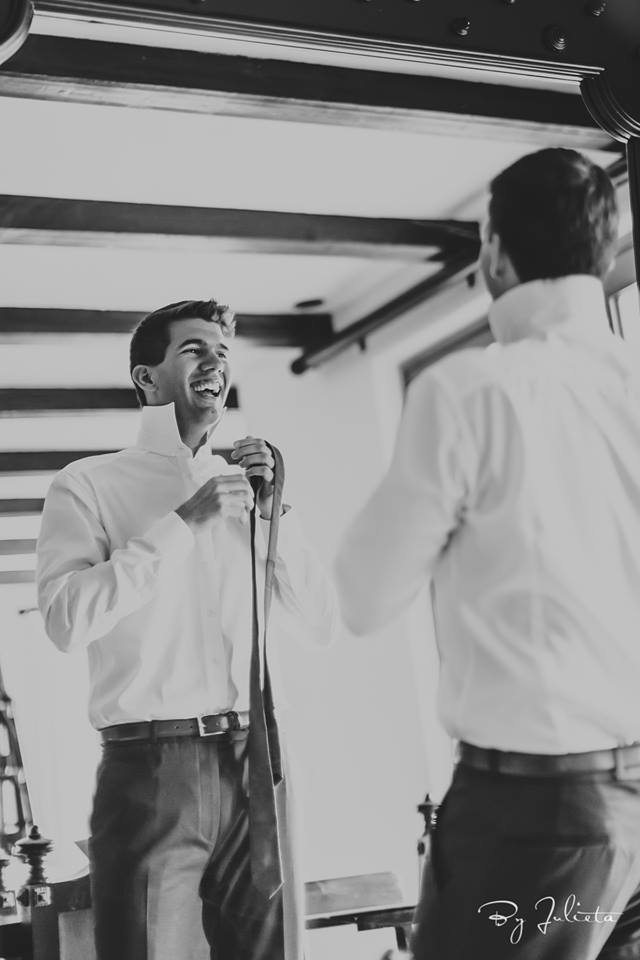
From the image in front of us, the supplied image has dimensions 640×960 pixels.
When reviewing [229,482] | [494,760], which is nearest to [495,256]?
[229,482]

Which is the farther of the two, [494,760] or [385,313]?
[385,313]

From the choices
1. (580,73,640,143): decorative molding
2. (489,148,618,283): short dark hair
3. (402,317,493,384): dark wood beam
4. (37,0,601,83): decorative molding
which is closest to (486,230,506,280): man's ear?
(489,148,618,283): short dark hair

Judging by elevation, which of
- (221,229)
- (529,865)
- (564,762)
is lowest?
(529,865)

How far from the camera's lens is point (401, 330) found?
5.58ft

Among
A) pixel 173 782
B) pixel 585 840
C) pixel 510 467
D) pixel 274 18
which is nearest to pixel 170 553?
pixel 173 782

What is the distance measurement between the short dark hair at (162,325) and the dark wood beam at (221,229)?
106 millimetres

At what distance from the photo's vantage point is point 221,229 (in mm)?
1660

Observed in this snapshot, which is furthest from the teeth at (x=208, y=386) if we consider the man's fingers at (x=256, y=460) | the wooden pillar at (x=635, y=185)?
the wooden pillar at (x=635, y=185)

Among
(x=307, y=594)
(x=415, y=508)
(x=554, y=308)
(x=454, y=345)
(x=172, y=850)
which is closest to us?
(x=415, y=508)

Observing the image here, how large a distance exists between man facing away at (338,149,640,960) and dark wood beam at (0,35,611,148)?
585mm

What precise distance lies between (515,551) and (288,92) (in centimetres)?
88

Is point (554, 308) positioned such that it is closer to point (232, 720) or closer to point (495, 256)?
point (495, 256)

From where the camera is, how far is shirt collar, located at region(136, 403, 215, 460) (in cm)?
154

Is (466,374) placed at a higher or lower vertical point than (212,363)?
lower
